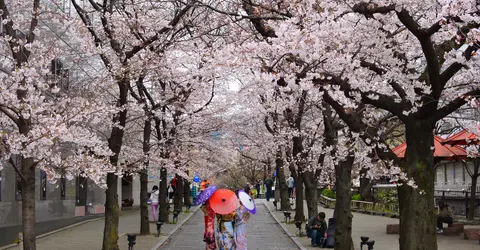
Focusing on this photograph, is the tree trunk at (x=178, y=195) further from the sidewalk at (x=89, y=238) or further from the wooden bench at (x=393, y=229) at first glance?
the wooden bench at (x=393, y=229)

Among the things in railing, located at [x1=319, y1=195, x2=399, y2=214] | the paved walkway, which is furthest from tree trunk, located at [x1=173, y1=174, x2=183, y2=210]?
railing, located at [x1=319, y1=195, x2=399, y2=214]

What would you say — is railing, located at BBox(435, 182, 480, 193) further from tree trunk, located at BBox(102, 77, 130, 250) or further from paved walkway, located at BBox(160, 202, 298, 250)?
tree trunk, located at BBox(102, 77, 130, 250)

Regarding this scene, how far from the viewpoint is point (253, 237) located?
20.7 metres

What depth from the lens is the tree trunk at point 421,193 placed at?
9797 mm

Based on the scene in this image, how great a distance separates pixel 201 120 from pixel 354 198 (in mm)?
11702

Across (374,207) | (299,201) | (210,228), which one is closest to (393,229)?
(299,201)

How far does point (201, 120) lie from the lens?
29.0m

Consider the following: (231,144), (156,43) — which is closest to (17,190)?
(156,43)

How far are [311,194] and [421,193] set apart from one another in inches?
449

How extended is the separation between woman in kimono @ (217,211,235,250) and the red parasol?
0.16 meters

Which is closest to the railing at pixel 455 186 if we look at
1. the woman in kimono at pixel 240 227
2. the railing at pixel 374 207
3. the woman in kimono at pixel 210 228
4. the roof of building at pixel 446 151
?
the railing at pixel 374 207

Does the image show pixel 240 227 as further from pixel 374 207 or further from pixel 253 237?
pixel 374 207

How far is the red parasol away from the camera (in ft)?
45.0

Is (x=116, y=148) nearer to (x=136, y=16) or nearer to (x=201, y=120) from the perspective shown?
(x=136, y=16)
